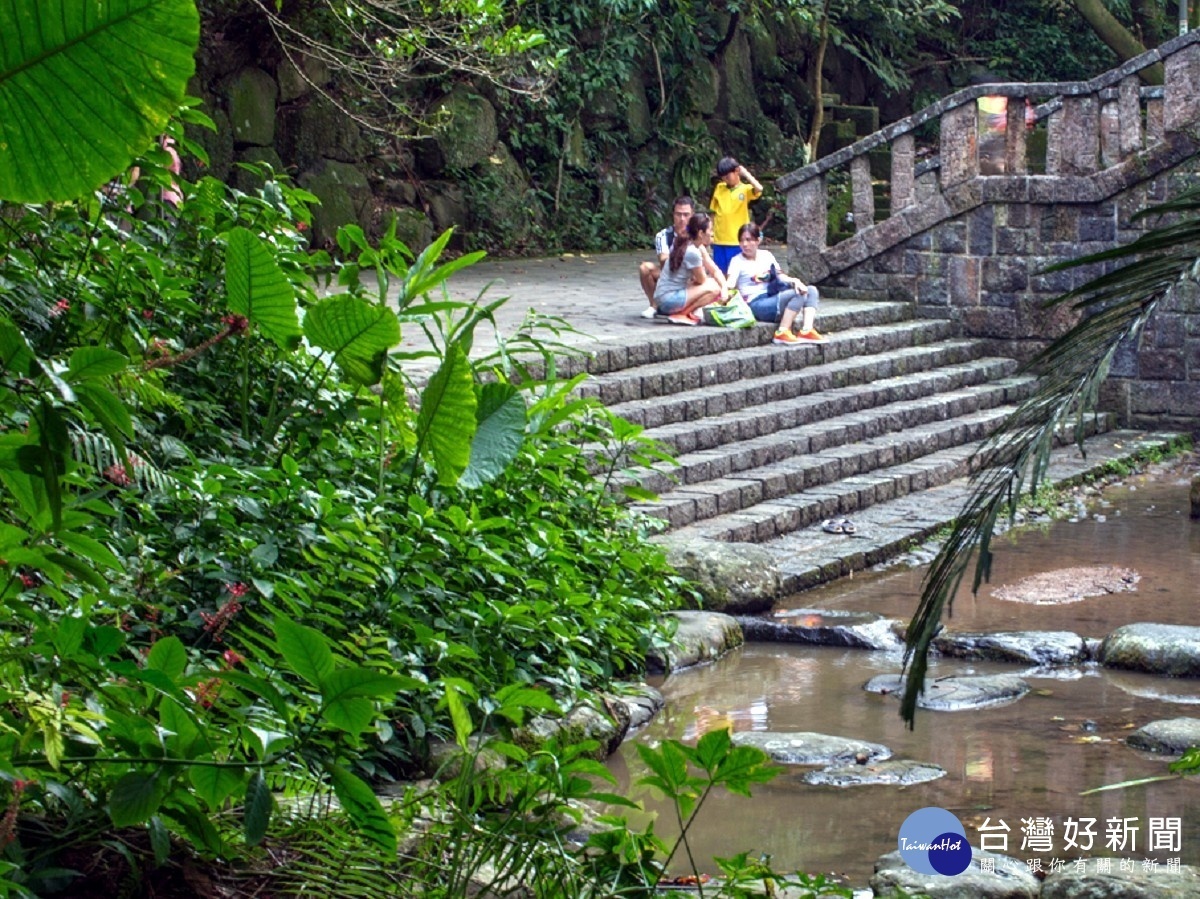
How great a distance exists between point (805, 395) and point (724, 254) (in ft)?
8.24

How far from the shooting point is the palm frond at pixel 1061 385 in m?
3.01

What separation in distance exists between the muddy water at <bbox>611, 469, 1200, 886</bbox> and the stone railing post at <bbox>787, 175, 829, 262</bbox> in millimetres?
5948

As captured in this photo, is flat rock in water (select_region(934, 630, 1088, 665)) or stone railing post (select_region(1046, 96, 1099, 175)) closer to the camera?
flat rock in water (select_region(934, 630, 1088, 665))

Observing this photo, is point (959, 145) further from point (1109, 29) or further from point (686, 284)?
point (1109, 29)

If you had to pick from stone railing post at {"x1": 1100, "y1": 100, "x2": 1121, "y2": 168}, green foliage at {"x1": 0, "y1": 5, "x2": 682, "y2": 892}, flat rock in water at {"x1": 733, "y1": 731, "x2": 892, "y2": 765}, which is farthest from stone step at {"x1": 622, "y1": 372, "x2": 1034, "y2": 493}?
flat rock in water at {"x1": 733, "y1": 731, "x2": 892, "y2": 765}

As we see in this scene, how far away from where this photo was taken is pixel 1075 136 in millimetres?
12773

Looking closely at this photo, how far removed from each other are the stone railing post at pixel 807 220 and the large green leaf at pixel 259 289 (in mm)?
9857

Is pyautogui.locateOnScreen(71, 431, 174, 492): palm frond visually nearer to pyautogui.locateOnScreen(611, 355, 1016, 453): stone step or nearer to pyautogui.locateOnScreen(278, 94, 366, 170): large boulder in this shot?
pyautogui.locateOnScreen(611, 355, 1016, 453): stone step

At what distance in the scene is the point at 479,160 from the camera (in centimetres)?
1670

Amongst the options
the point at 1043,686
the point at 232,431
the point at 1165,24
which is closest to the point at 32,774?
the point at 232,431

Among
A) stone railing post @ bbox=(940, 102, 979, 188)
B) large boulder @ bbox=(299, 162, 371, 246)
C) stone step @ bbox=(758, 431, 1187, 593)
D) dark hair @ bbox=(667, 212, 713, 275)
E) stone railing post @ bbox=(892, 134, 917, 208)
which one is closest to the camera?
stone step @ bbox=(758, 431, 1187, 593)

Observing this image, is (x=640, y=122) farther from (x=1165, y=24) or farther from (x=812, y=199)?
(x=1165, y=24)

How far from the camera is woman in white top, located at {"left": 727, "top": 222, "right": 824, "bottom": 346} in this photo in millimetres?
11922

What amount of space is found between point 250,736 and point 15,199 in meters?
0.87
